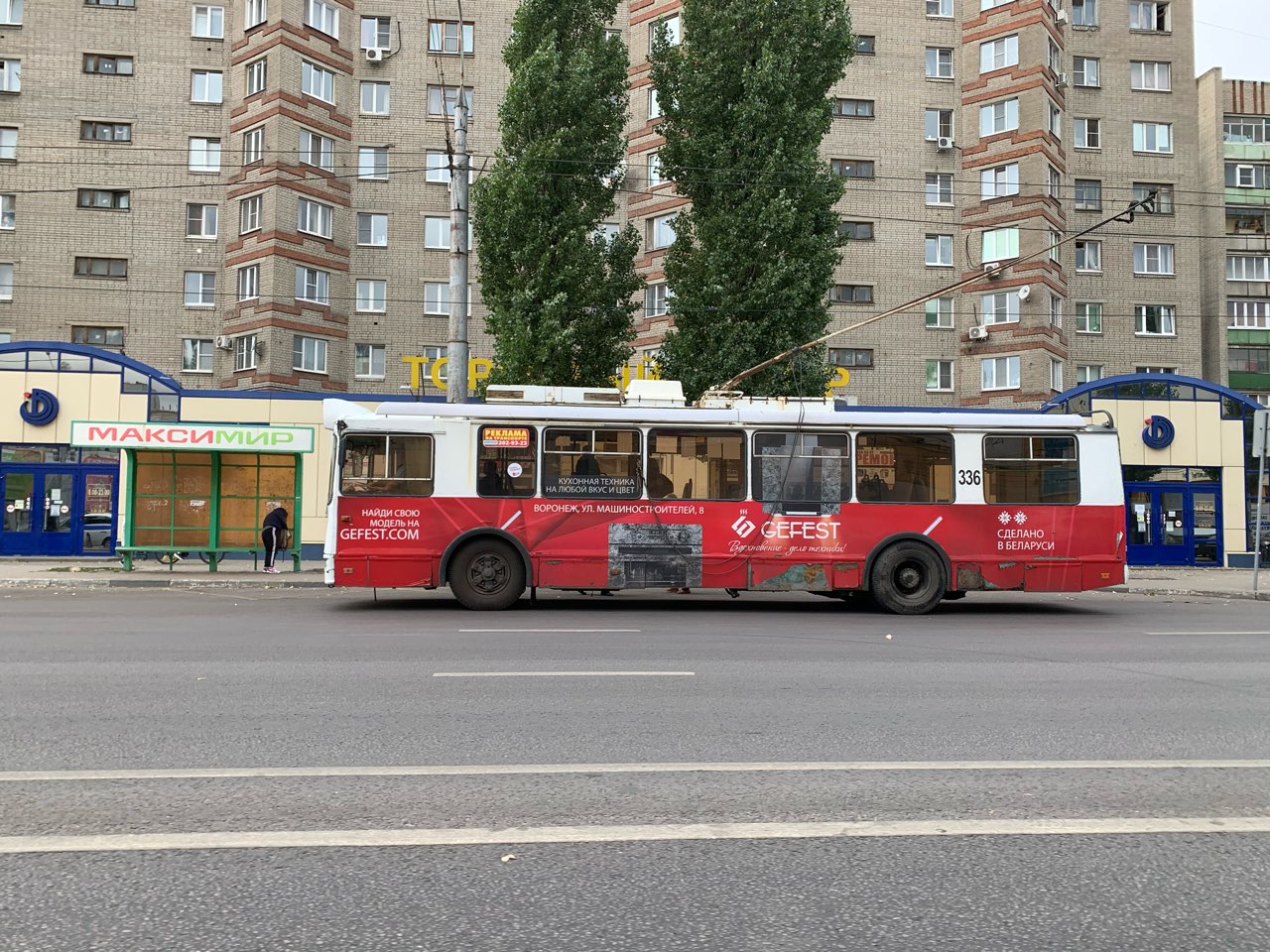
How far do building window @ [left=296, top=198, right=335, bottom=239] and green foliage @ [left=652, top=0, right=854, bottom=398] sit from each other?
52.7 ft

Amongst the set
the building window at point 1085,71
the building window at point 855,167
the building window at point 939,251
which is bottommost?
the building window at point 939,251

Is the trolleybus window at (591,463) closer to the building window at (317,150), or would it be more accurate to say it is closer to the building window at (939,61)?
the building window at (317,150)

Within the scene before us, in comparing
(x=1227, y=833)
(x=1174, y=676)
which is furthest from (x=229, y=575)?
(x=1227, y=833)

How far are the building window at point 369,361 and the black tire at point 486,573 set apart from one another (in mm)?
23358

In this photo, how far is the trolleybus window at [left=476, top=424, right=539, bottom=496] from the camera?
1475 cm

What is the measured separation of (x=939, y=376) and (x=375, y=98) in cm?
2212

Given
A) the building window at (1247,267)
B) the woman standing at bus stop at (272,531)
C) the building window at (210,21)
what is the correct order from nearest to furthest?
the woman standing at bus stop at (272,531), the building window at (210,21), the building window at (1247,267)

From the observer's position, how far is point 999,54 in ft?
119

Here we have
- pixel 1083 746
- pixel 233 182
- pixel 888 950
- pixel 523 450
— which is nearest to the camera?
pixel 888 950

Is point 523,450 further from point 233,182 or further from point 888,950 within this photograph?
point 233,182

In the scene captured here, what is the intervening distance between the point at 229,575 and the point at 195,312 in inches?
715

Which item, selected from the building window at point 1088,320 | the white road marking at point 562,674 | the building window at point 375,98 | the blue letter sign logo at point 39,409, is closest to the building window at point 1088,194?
the building window at point 1088,320

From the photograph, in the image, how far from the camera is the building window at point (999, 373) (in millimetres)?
35062

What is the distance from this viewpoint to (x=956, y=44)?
3706 centimetres
